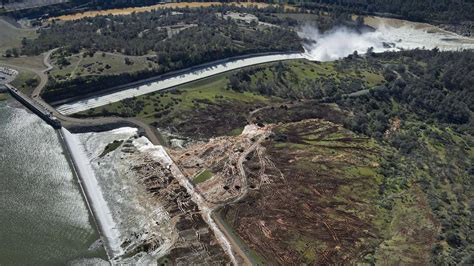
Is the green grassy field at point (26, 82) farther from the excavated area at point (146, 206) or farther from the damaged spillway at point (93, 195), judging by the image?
the excavated area at point (146, 206)

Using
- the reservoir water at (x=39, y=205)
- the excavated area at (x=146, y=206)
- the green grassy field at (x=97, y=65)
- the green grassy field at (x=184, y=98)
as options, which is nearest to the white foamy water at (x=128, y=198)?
the excavated area at (x=146, y=206)

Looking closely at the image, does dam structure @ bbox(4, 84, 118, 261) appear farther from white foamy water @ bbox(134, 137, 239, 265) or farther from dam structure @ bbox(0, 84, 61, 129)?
white foamy water @ bbox(134, 137, 239, 265)

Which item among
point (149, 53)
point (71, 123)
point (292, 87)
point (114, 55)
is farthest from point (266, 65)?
point (71, 123)

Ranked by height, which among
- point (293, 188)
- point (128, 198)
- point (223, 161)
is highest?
point (128, 198)

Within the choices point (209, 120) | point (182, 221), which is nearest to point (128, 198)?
point (182, 221)

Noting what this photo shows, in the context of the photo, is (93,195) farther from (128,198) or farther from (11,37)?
(11,37)

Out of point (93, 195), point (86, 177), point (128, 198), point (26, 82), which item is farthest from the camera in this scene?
point (26, 82)

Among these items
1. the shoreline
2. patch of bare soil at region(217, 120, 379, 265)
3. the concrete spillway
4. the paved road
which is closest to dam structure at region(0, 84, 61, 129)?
the concrete spillway

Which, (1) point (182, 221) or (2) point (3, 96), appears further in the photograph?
(2) point (3, 96)
